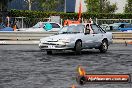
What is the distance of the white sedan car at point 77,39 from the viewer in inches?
799

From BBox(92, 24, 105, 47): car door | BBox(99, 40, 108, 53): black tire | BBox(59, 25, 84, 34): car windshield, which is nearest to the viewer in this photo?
BBox(59, 25, 84, 34): car windshield

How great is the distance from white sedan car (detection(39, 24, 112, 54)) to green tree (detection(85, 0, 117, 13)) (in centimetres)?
3601

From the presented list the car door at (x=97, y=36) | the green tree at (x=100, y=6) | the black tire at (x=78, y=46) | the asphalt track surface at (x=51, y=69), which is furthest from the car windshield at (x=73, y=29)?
the green tree at (x=100, y=6)

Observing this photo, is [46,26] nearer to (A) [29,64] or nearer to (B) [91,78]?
(A) [29,64]

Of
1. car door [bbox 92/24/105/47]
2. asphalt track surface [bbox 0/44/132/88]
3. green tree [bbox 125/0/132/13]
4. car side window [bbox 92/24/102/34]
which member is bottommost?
asphalt track surface [bbox 0/44/132/88]

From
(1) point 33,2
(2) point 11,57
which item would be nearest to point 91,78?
(2) point 11,57

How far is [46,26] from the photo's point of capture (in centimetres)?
3784

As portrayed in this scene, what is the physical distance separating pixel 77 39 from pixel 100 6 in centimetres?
3878

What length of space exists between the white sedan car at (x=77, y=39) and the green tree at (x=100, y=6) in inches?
1418

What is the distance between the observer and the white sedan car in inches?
799

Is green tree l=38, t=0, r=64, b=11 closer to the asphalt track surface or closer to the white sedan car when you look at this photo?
the white sedan car

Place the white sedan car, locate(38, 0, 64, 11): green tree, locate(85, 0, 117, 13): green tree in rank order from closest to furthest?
1. the white sedan car
2. locate(85, 0, 117, 13): green tree
3. locate(38, 0, 64, 11): green tree

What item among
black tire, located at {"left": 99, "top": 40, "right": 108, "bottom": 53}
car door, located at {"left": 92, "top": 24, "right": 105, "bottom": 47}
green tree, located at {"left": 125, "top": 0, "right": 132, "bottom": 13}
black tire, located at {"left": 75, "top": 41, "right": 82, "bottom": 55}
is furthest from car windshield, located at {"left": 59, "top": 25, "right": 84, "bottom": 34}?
green tree, located at {"left": 125, "top": 0, "right": 132, "bottom": 13}

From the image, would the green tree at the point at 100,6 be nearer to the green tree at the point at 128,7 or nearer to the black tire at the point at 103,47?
the green tree at the point at 128,7
